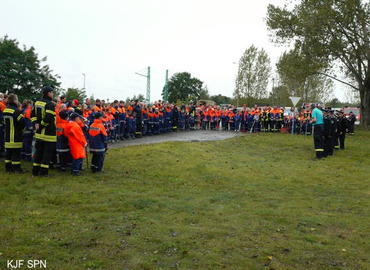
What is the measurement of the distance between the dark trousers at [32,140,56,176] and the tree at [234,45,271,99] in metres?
53.1

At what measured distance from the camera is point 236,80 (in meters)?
62.8

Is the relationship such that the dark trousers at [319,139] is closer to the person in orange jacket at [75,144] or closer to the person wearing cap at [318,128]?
the person wearing cap at [318,128]

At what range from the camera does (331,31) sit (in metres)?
34.7

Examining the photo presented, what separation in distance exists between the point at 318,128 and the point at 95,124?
10494mm

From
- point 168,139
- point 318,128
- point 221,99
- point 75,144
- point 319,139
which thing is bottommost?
point 168,139

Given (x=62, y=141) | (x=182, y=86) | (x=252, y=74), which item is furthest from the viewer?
(x=182, y=86)

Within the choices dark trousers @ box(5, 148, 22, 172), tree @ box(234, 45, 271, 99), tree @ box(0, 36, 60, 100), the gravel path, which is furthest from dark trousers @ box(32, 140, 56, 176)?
tree @ box(234, 45, 271, 99)


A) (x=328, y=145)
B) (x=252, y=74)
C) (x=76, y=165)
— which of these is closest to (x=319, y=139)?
(x=328, y=145)

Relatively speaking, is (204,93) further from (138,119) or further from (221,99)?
(138,119)

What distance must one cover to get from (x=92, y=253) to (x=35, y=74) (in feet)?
103

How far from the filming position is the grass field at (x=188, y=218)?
626cm

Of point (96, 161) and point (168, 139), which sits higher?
point (168, 139)

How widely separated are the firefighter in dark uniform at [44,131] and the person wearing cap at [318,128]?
11603 mm

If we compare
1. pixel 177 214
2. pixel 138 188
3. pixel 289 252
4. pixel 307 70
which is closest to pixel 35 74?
pixel 307 70
